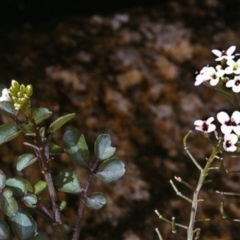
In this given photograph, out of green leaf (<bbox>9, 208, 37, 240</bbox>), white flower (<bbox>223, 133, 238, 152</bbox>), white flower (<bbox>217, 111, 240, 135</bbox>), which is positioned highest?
white flower (<bbox>217, 111, 240, 135</bbox>)

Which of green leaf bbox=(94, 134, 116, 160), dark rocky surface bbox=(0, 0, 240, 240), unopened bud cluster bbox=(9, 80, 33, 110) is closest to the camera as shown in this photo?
unopened bud cluster bbox=(9, 80, 33, 110)

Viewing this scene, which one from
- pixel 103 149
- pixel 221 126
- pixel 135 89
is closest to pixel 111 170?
pixel 103 149

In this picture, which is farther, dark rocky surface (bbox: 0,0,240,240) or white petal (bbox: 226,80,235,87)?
dark rocky surface (bbox: 0,0,240,240)

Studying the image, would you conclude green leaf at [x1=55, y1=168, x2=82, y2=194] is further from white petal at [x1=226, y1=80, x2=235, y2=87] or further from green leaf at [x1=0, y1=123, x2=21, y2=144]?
white petal at [x1=226, y1=80, x2=235, y2=87]

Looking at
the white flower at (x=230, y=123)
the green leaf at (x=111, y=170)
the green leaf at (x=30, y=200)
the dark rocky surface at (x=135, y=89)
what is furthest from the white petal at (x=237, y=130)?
the dark rocky surface at (x=135, y=89)

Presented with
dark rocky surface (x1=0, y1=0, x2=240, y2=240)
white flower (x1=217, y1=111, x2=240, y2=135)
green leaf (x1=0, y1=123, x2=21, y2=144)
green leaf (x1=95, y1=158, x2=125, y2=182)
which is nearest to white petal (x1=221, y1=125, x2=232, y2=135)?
white flower (x1=217, y1=111, x2=240, y2=135)

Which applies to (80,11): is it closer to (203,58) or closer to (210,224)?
(203,58)

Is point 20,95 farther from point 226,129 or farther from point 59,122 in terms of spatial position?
point 226,129

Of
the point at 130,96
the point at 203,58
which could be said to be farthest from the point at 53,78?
the point at 203,58
